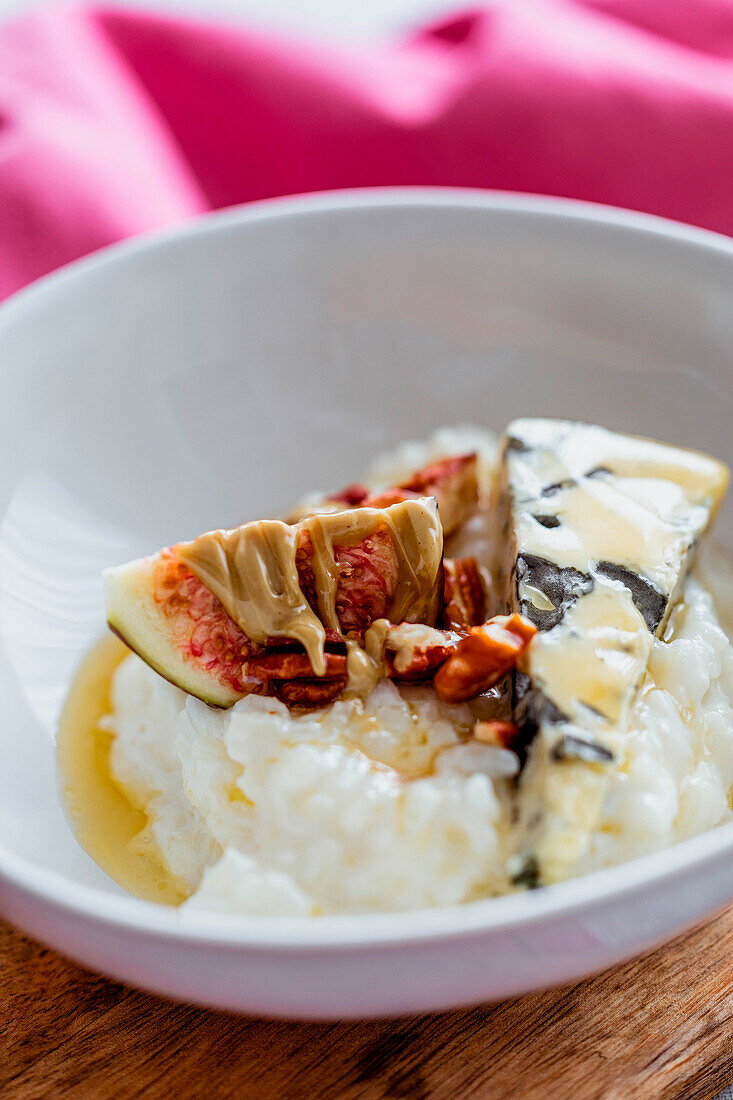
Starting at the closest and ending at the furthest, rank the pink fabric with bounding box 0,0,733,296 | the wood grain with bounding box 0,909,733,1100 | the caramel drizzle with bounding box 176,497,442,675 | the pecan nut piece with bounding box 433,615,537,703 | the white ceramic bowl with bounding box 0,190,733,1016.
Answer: the wood grain with bounding box 0,909,733,1100 < the pecan nut piece with bounding box 433,615,537,703 < the caramel drizzle with bounding box 176,497,442,675 < the white ceramic bowl with bounding box 0,190,733,1016 < the pink fabric with bounding box 0,0,733,296

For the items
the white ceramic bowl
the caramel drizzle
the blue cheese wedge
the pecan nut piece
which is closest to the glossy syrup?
the white ceramic bowl

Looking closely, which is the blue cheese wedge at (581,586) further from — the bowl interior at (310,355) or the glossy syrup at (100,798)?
the glossy syrup at (100,798)

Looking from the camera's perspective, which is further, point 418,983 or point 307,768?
point 307,768

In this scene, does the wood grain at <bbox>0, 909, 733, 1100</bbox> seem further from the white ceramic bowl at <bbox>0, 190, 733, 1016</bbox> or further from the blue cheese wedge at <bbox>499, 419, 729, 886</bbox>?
the white ceramic bowl at <bbox>0, 190, 733, 1016</bbox>

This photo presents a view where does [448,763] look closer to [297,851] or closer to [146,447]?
[297,851]

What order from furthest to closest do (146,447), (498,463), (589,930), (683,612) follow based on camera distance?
(146,447), (498,463), (683,612), (589,930)

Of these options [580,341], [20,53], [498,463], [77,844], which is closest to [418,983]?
[77,844]
